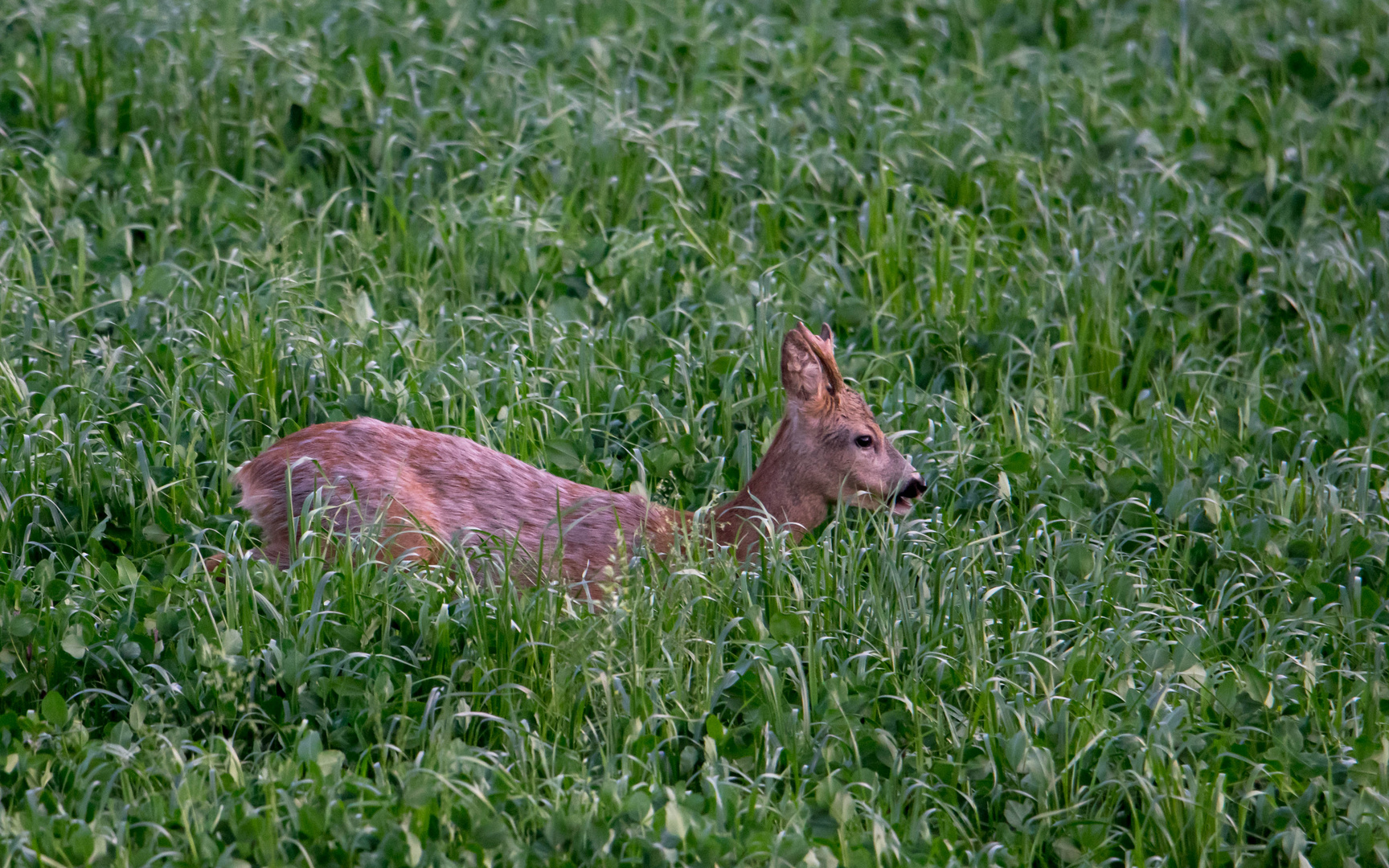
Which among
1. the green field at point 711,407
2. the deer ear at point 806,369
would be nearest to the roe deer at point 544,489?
the deer ear at point 806,369

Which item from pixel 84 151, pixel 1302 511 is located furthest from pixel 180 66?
pixel 1302 511

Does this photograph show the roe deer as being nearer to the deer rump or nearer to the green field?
the deer rump

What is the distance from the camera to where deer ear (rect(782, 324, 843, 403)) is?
14.7 feet

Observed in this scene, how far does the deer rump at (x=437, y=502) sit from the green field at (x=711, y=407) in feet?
0.45

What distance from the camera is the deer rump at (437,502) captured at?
4.04 meters

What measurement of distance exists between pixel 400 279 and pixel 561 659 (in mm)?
2459

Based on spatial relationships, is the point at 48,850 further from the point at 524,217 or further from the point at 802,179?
the point at 802,179

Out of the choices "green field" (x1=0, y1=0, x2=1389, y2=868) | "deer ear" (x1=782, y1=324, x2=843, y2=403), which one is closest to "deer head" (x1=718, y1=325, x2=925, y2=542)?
"deer ear" (x1=782, y1=324, x2=843, y2=403)

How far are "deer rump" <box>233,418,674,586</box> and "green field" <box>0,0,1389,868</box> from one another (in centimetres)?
14

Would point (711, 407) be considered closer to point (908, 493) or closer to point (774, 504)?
point (774, 504)

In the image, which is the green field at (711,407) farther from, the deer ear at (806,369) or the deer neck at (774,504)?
the deer ear at (806,369)

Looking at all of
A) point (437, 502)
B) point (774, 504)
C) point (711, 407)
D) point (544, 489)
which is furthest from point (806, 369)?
point (437, 502)

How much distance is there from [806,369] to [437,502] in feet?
3.62

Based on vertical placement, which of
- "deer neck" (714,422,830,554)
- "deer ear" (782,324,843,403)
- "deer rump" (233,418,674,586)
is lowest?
"deer neck" (714,422,830,554)
